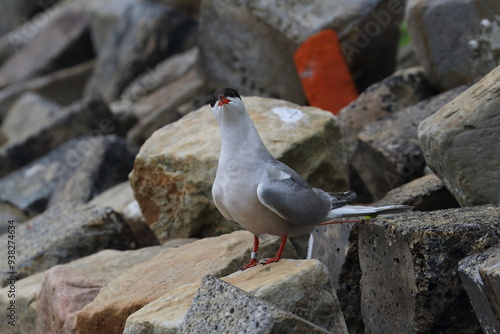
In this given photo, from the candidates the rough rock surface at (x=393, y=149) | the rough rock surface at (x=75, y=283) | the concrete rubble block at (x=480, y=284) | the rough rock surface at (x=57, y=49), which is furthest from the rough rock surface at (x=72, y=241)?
the rough rock surface at (x=57, y=49)

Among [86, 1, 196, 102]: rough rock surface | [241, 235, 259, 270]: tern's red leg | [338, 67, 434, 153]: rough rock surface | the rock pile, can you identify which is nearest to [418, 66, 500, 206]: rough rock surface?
the rock pile

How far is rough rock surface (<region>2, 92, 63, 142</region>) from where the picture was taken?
501 inches

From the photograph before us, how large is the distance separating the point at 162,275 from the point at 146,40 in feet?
27.0

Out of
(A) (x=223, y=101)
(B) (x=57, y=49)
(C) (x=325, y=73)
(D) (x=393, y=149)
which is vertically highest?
(B) (x=57, y=49)

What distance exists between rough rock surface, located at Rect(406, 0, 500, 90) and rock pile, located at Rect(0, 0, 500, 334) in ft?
0.05

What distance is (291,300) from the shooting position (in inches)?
143

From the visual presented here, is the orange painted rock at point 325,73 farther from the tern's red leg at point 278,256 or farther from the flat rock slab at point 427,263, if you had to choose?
the flat rock slab at point 427,263

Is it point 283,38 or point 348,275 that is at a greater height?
point 283,38

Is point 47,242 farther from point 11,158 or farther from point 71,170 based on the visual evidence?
point 11,158

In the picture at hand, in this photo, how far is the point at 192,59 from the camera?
11781mm

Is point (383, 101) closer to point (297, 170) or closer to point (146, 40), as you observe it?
point (297, 170)

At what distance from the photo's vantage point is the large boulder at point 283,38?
7863 mm

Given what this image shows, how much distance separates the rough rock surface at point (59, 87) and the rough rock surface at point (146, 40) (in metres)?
1.96

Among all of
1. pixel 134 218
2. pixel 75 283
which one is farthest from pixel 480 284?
pixel 134 218
